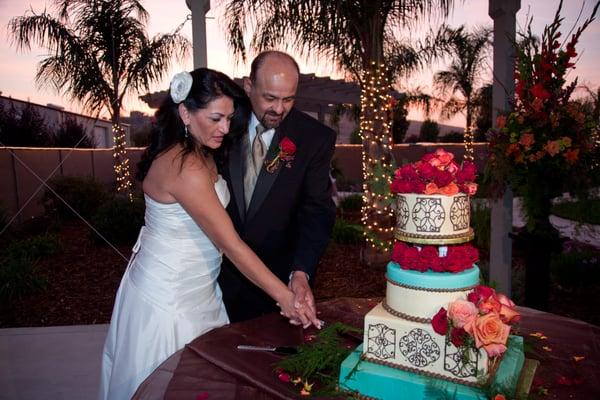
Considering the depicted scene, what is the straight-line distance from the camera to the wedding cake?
4.96ft

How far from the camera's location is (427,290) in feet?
5.32

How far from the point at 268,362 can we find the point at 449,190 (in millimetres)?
909

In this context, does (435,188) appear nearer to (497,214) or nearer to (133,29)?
(497,214)

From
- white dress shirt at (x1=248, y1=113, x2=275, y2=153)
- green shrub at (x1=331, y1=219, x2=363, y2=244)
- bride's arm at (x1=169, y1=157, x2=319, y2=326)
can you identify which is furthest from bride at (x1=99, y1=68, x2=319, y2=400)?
green shrub at (x1=331, y1=219, x2=363, y2=244)

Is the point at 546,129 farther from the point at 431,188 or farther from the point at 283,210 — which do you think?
the point at 431,188

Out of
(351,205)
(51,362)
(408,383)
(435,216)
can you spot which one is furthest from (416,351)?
(351,205)

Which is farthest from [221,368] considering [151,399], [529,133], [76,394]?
[529,133]

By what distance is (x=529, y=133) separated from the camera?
154 inches

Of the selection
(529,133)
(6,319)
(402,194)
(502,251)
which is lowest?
(6,319)

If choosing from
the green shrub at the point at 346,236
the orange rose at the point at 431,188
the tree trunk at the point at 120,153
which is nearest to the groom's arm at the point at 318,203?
the orange rose at the point at 431,188

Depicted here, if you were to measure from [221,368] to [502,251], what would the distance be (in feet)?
14.6

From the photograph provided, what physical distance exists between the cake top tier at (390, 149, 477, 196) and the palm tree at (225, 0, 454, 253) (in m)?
5.06

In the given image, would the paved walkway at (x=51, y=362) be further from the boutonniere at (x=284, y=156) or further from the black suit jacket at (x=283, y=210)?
the boutonniere at (x=284, y=156)

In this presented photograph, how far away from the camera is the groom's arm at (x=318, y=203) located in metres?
2.83
